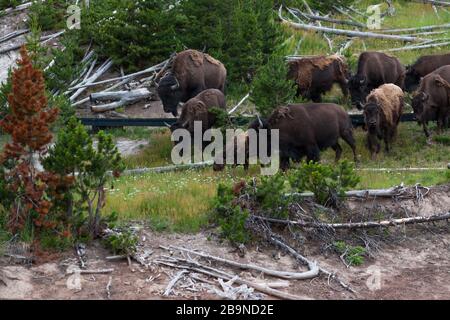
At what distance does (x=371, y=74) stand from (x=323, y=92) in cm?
158

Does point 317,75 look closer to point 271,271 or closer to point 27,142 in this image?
point 271,271

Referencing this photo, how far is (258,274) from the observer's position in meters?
12.2

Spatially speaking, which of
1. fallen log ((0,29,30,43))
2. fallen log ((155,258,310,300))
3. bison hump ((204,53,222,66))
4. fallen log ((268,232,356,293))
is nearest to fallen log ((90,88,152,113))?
bison hump ((204,53,222,66))

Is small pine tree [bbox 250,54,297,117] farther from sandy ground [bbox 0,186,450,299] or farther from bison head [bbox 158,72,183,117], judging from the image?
sandy ground [bbox 0,186,450,299]

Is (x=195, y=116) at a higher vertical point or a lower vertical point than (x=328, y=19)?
lower

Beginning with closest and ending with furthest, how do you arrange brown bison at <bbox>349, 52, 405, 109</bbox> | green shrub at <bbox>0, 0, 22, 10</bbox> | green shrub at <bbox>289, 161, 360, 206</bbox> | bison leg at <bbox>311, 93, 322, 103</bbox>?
green shrub at <bbox>289, 161, 360, 206</bbox> < brown bison at <bbox>349, 52, 405, 109</bbox> < bison leg at <bbox>311, 93, 322, 103</bbox> < green shrub at <bbox>0, 0, 22, 10</bbox>

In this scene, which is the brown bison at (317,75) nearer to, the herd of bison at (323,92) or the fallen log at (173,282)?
the herd of bison at (323,92)

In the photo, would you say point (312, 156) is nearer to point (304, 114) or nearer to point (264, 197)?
point (304, 114)

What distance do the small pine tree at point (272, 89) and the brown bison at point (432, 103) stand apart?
3.84m

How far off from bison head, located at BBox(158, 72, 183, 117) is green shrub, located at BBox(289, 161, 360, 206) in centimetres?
1005

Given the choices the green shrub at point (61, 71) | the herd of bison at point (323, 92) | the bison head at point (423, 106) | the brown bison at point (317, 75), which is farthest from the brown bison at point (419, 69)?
the green shrub at point (61, 71)

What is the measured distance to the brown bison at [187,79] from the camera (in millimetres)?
23812

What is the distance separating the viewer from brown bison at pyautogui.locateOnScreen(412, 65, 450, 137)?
22.2 meters

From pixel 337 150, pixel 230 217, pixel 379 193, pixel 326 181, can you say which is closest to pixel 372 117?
pixel 337 150
